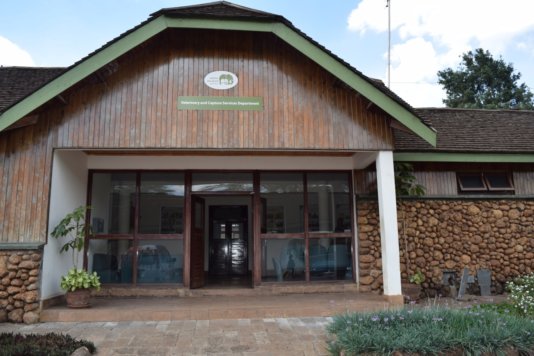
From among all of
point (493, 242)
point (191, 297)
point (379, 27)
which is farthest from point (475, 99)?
point (191, 297)

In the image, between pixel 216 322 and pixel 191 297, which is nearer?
pixel 216 322

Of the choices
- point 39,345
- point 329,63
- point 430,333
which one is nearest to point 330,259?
point 329,63

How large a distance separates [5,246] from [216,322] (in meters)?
3.51

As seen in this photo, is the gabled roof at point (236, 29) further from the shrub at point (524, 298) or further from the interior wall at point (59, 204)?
the shrub at point (524, 298)

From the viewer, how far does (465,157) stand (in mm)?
8656

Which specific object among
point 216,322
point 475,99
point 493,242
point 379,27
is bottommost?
point 216,322

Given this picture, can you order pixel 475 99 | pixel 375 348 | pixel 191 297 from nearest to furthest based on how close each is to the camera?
1. pixel 375 348
2. pixel 191 297
3. pixel 475 99

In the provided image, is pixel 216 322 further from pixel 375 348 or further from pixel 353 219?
pixel 353 219

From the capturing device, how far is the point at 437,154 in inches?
337

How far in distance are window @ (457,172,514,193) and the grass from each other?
15.5 ft

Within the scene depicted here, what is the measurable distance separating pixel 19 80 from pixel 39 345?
701cm

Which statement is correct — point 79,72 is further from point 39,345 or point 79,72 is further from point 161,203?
point 39,345

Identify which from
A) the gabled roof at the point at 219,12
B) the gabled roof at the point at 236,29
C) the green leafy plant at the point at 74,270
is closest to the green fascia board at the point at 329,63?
the gabled roof at the point at 236,29

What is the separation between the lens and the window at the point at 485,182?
9164mm
